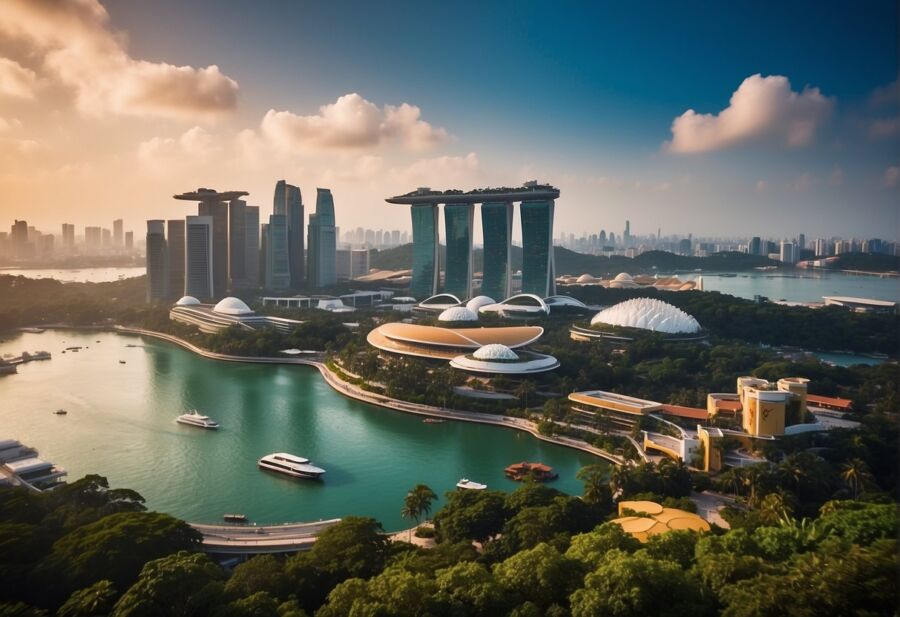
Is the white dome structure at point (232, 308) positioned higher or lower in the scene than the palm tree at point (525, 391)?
higher

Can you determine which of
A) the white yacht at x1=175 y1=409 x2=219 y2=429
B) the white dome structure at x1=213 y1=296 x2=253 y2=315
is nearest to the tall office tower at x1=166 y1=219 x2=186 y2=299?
the white dome structure at x1=213 y1=296 x2=253 y2=315

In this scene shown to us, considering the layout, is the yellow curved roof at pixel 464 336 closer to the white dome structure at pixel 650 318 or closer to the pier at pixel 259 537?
Answer: the white dome structure at pixel 650 318

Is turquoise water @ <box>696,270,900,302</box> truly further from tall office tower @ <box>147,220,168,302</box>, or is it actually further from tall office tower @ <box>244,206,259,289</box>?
tall office tower @ <box>147,220,168,302</box>

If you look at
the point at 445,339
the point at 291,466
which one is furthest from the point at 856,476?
the point at 445,339

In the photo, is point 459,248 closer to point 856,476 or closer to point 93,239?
point 93,239

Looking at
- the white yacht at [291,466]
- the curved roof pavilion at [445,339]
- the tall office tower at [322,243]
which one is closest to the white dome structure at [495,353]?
the curved roof pavilion at [445,339]

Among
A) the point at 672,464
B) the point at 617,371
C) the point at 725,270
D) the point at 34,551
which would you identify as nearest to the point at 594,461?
the point at 672,464

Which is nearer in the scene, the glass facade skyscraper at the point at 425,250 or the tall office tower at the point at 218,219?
the glass facade skyscraper at the point at 425,250
